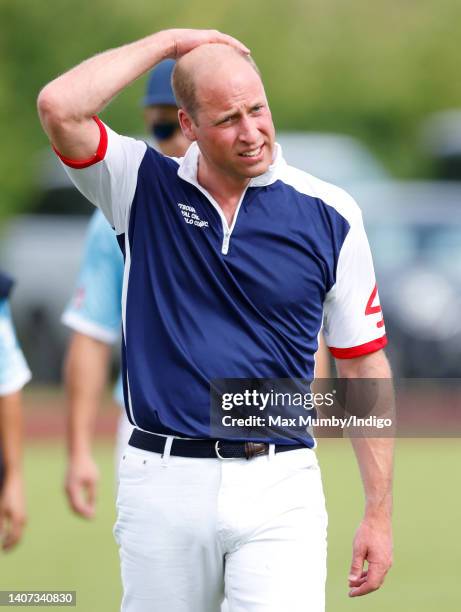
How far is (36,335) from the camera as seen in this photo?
21031mm

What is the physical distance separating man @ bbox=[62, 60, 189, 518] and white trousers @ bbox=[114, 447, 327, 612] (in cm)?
192

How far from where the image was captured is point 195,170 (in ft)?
16.3

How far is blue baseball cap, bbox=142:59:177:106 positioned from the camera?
6.75 m

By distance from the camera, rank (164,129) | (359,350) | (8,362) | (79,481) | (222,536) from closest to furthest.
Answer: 1. (222,536)
2. (359,350)
3. (8,362)
4. (164,129)
5. (79,481)

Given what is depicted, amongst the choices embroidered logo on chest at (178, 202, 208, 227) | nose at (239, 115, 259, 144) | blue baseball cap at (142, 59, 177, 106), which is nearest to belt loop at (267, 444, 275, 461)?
embroidered logo on chest at (178, 202, 208, 227)

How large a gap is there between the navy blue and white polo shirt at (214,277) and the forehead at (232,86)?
263 millimetres

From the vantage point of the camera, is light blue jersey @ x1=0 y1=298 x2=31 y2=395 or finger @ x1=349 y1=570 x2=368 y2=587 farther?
light blue jersey @ x1=0 y1=298 x2=31 y2=395

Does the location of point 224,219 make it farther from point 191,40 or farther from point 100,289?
point 100,289

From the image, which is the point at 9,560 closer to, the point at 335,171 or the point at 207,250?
the point at 207,250

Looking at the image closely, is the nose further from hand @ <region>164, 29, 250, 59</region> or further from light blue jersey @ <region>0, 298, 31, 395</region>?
light blue jersey @ <region>0, 298, 31, 395</region>

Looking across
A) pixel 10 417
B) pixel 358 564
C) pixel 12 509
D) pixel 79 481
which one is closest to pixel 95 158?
pixel 358 564

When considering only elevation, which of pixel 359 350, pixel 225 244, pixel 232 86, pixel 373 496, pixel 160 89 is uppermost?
pixel 160 89

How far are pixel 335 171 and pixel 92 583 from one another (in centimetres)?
1699

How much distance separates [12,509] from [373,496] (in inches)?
85.3
